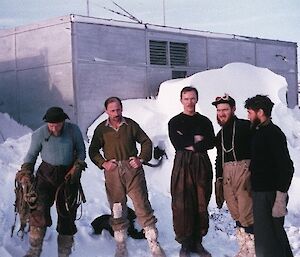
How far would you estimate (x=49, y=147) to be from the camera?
22.1 ft

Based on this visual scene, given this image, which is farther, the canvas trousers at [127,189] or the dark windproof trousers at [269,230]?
the canvas trousers at [127,189]

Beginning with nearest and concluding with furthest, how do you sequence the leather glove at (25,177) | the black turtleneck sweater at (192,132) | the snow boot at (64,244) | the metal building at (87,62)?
the leather glove at (25,177)
the snow boot at (64,244)
the black turtleneck sweater at (192,132)
the metal building at (87,62)

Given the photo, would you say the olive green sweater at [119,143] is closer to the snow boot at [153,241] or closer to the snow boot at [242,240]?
the snow boot at [153,241]

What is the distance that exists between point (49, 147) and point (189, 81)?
21.5ft

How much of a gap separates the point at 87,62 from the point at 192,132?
691 cm

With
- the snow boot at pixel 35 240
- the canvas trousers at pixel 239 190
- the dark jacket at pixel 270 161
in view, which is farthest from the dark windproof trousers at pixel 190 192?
the snow boot at pixel 35 240

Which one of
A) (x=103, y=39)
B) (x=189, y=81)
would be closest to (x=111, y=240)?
(x=189, y=81)

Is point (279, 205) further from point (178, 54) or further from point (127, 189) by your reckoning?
point (178, 54)

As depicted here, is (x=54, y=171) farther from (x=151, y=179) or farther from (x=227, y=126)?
(x=151, y=179)

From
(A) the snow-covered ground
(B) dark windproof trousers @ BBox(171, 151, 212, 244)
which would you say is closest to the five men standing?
(B) dark windproof trousers @ BBox(171, 151, 212, 244)

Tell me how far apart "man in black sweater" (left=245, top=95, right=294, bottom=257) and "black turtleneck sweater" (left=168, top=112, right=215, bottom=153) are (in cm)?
103

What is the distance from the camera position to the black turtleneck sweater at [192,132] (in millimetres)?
6992

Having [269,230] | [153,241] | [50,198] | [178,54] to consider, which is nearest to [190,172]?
[153,241]

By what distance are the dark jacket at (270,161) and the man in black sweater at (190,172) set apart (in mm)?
1037
